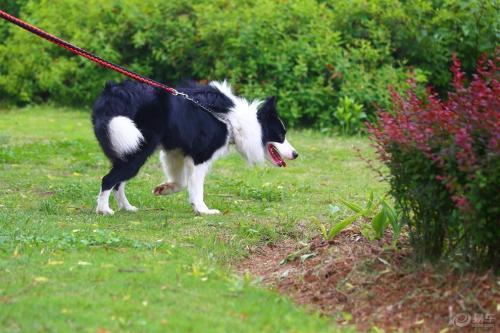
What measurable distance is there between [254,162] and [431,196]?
3711 millimetres

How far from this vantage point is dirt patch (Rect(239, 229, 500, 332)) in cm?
481

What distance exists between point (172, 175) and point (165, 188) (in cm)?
15

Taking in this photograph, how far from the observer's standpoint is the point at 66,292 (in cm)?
494

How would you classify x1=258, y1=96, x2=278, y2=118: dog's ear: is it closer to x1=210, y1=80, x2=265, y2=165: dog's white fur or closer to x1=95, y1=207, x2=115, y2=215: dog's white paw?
x1=210, y1=80, x2=265, y2=165: dog's white fur

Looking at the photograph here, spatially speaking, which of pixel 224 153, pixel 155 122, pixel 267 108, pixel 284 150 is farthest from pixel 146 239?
pixel 284 150

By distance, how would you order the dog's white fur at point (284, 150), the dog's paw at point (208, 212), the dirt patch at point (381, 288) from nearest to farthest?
the dirt patch at point (381, 288)
the dog's paw at point (208, 212)
the dog's white fur at point (284, 150)

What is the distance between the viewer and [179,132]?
7883 millimetres

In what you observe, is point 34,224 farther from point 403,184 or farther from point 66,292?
point 403,184

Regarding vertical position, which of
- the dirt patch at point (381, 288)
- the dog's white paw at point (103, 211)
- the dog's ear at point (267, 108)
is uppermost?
the dog's ear at point (267, 108)

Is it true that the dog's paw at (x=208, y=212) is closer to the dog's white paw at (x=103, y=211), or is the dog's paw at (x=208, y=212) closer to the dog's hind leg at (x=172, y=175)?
the dog's hind leg at (x=172, y=175)

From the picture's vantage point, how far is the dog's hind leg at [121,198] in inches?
318

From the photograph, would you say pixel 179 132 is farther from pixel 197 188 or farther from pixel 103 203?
pixel 103 203

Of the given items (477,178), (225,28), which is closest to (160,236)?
(477,178)

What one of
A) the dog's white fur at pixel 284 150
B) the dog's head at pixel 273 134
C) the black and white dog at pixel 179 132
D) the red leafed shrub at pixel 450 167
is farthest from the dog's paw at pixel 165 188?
the red leafed shrub at pixel 450 167
